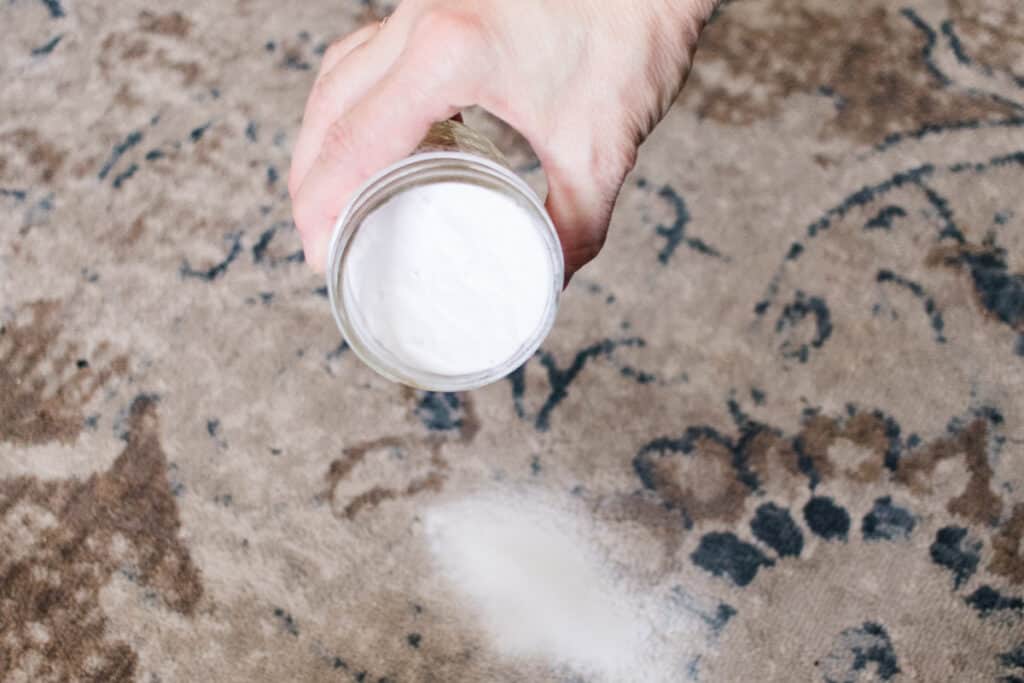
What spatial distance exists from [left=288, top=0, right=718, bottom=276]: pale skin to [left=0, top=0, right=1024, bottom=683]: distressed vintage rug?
296 millimetres

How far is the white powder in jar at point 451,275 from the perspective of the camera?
0.48m

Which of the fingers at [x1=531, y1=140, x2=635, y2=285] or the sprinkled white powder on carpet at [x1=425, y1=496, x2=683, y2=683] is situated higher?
the fingers at [x1=531, y1=140, x2=635, y2=285]

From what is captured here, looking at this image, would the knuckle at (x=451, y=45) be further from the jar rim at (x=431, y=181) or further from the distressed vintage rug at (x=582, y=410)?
the distressed vintage rug at (x=582, y=410)

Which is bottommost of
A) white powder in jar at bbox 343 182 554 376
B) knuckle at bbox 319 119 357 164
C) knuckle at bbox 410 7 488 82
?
white powder in jar at bbox 343 182 554 376

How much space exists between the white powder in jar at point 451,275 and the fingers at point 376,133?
0.03 m

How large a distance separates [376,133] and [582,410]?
396 mm

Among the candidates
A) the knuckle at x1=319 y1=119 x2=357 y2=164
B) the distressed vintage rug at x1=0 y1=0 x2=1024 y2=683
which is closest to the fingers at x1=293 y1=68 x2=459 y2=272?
the knuckle at x1=319 y1=119 x2=357 y2=164

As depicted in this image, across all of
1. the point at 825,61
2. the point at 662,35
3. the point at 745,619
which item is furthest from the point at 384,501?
the point at 825,61

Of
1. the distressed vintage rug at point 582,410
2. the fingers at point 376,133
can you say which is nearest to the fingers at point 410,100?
the fingers at point 376,133

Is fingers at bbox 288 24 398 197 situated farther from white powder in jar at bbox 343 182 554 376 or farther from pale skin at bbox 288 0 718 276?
white powder in jar at bbox 343 182 554 376

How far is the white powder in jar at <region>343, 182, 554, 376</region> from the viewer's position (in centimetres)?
48

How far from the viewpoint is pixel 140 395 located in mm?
811

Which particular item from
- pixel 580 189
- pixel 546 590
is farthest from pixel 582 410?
pixel 580 189

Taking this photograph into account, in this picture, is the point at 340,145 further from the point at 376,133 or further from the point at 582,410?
the point at 582,410
